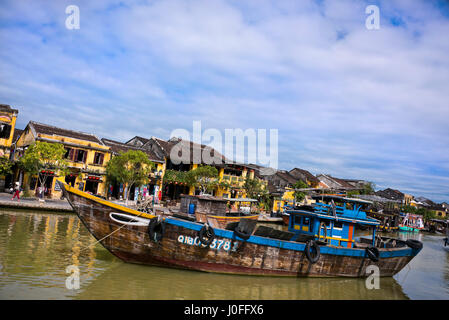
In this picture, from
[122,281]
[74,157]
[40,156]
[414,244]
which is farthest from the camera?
[74,157]

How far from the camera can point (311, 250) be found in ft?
A: 36.6

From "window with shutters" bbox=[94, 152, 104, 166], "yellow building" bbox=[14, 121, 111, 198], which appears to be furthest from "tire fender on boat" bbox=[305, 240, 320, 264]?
"window with shutters" bbox=[94, 152, 104, 166]

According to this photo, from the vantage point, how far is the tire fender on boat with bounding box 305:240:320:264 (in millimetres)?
10962

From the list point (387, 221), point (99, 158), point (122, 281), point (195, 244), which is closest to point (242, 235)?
point (195, 244)

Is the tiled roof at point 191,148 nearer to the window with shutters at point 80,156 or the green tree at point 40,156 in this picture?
the window with shutters at point 80,156

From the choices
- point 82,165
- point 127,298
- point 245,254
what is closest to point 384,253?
point 245,254

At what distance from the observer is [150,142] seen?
35.6m

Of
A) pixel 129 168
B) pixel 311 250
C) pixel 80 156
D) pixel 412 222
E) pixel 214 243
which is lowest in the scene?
pixel 412 222

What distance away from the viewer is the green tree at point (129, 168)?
86.8 feet

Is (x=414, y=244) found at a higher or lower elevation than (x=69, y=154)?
lower

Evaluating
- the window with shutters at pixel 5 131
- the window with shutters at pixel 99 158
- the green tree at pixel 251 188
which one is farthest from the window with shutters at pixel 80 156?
the green tree at pixel 251 188

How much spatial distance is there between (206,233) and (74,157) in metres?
20.9

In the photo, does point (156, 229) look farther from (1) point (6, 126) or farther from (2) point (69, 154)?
(1) point (6, 126)

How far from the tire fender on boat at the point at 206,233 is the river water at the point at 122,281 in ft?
3.89
